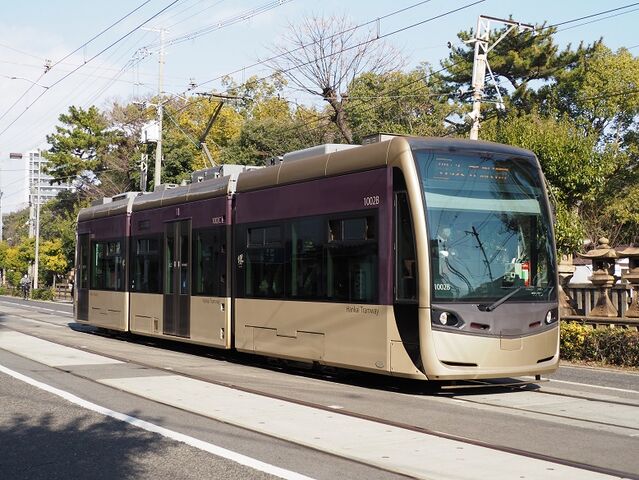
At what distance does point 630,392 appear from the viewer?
1243 centimetres

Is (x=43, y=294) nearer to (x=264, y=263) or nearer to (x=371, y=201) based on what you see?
(x=264, y=263)

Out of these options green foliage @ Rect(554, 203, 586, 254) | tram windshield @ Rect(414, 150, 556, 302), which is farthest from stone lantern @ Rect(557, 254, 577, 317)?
tram windshield @ Rect(414, 150, 556, 302)

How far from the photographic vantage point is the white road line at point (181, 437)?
270 inches

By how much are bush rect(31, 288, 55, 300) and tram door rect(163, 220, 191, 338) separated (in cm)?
4320

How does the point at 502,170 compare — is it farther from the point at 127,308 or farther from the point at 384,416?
the point at 127,308

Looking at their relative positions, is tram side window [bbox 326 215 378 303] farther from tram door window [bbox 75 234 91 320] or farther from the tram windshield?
tram door window [bbox 75 234 91 320]

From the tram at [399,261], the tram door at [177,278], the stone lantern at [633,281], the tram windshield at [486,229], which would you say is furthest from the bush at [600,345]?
the tram door at [177,278]

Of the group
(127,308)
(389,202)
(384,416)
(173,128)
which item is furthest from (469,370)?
(173,128)

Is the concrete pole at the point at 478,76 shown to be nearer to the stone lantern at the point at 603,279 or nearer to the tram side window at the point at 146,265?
the stone lantern at the point at 603,279

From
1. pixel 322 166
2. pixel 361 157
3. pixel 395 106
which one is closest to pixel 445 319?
pixel 361 157

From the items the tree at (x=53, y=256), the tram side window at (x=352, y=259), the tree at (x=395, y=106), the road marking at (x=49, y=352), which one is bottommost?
the road marking at (x=49, y=352)

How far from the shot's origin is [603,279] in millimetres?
20281

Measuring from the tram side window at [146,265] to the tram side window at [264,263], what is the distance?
4.20 meters

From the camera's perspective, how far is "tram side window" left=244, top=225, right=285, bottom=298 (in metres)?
14.0
